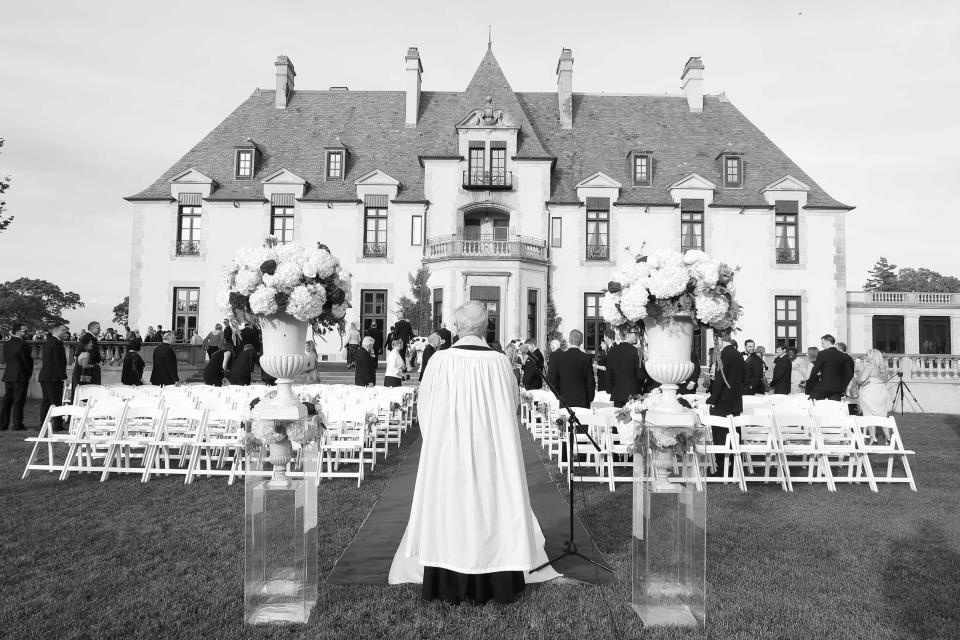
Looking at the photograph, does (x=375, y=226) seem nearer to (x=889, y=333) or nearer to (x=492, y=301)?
(x=492, y=301)

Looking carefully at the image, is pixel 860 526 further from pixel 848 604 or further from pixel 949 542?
pixel 848 604

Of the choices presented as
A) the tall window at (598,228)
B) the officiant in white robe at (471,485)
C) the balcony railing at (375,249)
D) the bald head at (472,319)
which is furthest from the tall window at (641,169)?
the officiant in white robe at (471,485)

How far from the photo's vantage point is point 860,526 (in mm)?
6375

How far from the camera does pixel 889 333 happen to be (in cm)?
3394

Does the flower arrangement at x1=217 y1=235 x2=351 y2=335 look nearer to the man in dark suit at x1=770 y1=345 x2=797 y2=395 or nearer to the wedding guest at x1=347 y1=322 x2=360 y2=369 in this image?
the man in dark suit at x1=770 y1=345 x2=797 y2=395

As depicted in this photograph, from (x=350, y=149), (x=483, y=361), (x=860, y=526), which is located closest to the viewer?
(x=483, y=361)

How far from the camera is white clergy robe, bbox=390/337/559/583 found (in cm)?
431

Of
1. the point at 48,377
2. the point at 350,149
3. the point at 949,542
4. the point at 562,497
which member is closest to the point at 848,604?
the point at 949,542

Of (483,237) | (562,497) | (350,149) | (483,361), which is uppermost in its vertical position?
(350,149)

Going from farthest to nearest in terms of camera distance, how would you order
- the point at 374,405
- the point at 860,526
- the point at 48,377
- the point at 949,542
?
the point at 48,377
the point at 374,405
the point at 860,526
the point at 949,542

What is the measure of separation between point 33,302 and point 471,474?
247ft

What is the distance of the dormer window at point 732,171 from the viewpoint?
29.4 meters

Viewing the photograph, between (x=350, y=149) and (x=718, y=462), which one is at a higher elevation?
(x=350, y=149)

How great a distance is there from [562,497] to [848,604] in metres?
3.50
